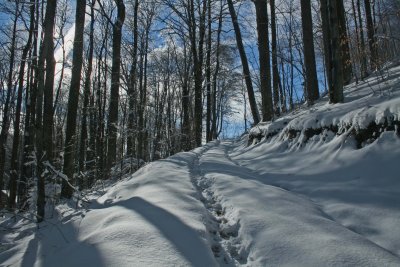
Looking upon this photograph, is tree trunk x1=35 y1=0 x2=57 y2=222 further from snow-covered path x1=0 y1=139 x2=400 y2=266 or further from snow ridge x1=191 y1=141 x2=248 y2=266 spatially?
snow ridge x1=191 y1=141 x2=248 y2=266

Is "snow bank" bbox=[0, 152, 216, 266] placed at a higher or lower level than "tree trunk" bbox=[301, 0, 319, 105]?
lower

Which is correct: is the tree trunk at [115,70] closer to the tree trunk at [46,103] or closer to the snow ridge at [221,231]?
the tree trunk at [46,103]

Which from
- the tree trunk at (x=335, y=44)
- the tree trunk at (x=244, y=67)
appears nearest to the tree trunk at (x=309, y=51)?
the tree trunk at (x=244, y=67)

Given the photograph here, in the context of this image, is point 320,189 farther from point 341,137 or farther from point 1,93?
point 1,93

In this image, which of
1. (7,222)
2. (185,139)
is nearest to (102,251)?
(7,222)

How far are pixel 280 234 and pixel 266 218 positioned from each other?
1.46ft

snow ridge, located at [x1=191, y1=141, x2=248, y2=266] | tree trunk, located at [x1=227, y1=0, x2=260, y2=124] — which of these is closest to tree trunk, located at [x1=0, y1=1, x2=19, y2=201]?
tree trunk, located at [x1=227, y1=0, x2=260, y2=124]

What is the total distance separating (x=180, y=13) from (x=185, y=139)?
637cm

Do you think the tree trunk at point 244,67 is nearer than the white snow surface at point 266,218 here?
No

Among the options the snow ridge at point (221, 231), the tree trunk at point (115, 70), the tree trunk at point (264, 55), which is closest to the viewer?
the snow ridge at point (221, 231)

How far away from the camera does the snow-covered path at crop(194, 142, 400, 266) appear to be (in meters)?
2.47

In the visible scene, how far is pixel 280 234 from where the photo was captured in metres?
2.94

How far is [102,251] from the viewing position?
9.21 ft

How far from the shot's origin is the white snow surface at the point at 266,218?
2.65 metres
